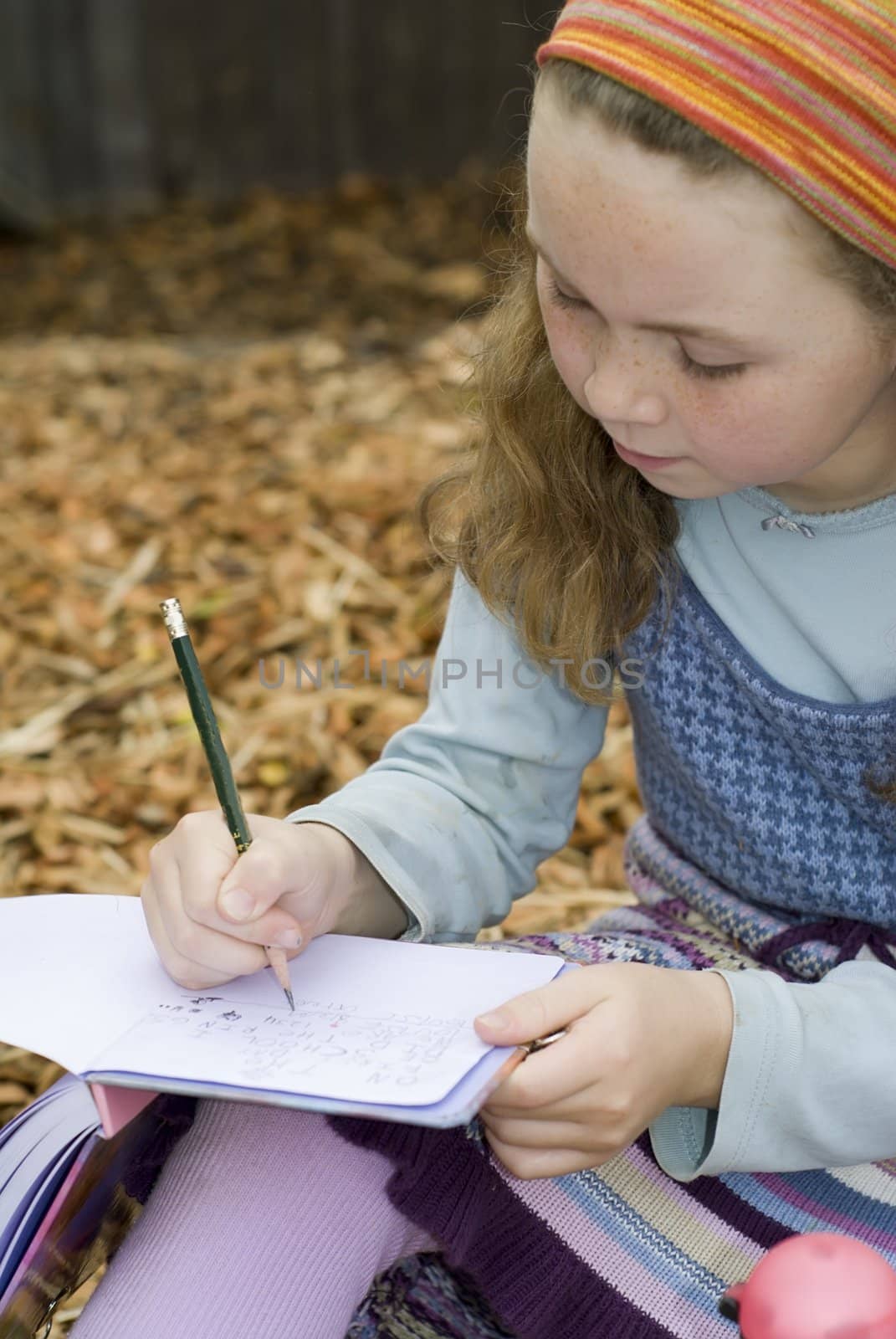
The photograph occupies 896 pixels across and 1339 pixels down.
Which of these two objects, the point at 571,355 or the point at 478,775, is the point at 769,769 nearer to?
the point at 478,775

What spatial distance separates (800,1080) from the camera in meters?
1.36

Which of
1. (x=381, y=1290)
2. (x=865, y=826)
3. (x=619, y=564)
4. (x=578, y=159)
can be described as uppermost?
(x=578, y=159)

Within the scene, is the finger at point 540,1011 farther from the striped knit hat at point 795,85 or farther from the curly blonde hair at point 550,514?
the striped knit hat at point 795,85

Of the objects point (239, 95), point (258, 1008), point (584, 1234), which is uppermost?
point (239, 95)

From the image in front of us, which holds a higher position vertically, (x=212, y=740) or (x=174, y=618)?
(x=174, y=618)

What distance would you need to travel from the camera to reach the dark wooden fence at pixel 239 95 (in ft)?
23.4

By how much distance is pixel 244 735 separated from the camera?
9.35ft

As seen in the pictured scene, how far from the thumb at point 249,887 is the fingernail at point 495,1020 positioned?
0.25m

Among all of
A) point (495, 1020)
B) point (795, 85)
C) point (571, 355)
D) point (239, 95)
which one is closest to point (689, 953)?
point (495, 1020)

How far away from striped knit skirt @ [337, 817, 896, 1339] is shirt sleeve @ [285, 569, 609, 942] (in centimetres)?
28

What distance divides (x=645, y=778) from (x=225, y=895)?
67 cm

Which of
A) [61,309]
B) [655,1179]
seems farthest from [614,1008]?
[61,309]

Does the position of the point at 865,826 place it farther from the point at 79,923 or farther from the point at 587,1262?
the point at 79,923

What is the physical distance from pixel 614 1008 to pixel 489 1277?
31 cm
